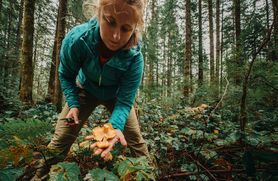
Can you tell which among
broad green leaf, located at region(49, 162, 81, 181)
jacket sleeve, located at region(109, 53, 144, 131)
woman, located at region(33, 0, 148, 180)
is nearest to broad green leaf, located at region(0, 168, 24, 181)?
broad green leaf, located at region(49, 162, 81, 181)

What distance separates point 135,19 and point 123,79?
0.74 m

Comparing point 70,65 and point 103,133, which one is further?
point 70,65

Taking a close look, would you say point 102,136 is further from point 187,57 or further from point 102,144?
point 187,57

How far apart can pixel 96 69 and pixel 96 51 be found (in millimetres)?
194

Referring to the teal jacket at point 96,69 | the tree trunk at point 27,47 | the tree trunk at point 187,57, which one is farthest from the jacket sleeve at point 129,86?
the tree trunk at point 187,57

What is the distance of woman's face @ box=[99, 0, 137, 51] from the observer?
1718mm

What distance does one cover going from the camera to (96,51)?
7.21 ft

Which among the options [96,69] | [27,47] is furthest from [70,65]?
[27,47]

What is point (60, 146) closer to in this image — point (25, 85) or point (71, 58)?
point (71, 58)

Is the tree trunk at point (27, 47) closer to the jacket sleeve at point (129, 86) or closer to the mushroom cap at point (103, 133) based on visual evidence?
the jacket sleeve at point (129, 86)

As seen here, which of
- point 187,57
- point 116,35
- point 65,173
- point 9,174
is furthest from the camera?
point 187,57

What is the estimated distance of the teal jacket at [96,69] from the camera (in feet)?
7.19

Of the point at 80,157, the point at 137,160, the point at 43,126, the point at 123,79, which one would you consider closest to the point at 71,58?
the point at 123,79

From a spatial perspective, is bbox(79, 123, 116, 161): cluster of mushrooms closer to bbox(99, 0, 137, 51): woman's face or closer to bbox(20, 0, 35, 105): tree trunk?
bbox(99, 0, 137, 51): woman's face
